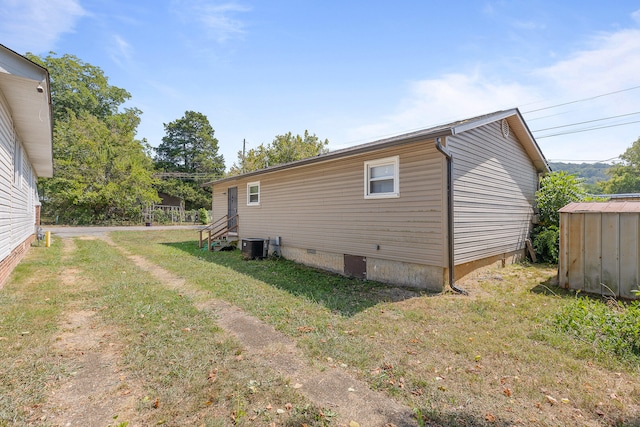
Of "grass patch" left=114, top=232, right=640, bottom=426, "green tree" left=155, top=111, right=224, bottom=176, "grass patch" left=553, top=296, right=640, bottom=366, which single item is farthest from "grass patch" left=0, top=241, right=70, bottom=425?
"green tree" left=155, top=111, right=224, bottom=176

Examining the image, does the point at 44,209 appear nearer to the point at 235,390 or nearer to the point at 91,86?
the point at 91,86

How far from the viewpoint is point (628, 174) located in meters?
38.5

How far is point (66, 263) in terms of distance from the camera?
8641 millimetres

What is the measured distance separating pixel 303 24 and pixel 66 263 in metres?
9.87

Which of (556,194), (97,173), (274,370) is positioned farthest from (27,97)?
(97,173)

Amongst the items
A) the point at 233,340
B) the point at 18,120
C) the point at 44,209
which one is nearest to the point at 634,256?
the point at 233,340

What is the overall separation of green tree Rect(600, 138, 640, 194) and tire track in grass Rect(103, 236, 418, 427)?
5253 cm

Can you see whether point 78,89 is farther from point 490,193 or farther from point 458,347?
point 458,347

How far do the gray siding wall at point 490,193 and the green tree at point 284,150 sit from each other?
66.1 feet

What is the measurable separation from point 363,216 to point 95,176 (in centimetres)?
2666

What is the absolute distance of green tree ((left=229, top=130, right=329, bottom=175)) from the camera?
27844mm

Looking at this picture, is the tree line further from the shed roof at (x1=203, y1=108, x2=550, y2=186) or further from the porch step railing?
the shed roof at (x1=203, y1=108, x2=550, y2=186)

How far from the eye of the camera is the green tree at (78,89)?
3053 centimetres

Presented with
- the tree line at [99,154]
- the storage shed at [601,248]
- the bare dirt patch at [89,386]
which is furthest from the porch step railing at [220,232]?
the tree line at [99,154]
